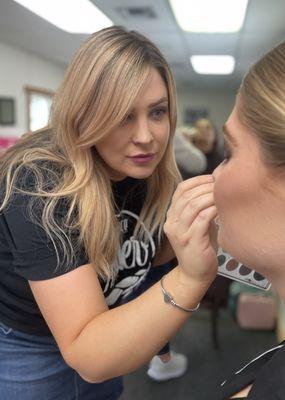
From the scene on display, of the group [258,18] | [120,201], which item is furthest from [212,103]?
[120,201]

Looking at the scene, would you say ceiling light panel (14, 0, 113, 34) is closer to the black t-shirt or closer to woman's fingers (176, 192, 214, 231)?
the black t-shirt

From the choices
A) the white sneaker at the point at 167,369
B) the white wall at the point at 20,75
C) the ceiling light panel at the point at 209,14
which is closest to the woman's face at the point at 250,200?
the white sneaker at the point at 167,369

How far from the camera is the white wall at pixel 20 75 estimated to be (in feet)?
17.3

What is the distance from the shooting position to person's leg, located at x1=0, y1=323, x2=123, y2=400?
0.94 metres

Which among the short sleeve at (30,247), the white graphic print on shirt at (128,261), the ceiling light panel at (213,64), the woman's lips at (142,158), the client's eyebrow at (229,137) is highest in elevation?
the ceiling light panel at (213,64)

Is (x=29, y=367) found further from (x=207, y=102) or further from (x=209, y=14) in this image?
(x=207, y=102)

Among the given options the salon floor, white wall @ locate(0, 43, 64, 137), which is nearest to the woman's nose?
the salon floor

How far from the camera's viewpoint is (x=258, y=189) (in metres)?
0.59

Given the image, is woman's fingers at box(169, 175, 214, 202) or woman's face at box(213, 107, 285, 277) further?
woman's fingers at box(169, 175, 214, 202)

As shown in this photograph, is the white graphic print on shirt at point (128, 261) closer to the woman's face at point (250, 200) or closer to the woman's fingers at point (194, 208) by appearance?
the woman's fingers at point (194, 208)

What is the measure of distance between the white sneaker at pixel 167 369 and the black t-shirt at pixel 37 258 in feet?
4.57

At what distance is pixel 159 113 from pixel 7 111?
4.85m

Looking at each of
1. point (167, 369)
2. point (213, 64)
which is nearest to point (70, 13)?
Result: point (167, 369)

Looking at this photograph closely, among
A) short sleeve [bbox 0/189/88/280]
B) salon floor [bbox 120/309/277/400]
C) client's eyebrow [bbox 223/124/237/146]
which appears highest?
client's eyebrow [bbox 223/124/237/146]
